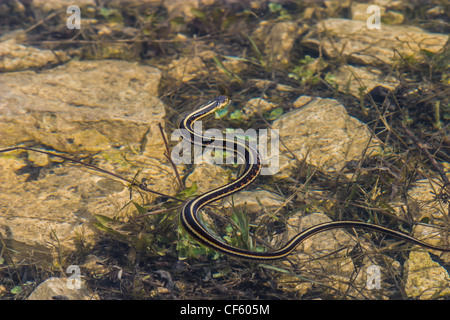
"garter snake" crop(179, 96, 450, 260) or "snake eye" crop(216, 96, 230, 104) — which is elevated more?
"snake eye" crop(216, 96, 230, 104)

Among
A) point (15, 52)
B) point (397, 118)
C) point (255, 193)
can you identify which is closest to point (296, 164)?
point (255, 193)

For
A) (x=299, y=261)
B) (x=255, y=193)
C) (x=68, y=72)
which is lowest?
(x=299, y=261)

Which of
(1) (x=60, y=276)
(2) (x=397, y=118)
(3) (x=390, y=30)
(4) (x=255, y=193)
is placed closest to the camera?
(1) (x=60, y=276)

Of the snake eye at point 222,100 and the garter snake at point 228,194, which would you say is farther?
the snake eye at point 222,100

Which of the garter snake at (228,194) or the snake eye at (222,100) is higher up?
the snake eye at (222,100)

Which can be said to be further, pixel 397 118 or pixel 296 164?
pixel 397 118

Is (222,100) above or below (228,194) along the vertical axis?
above

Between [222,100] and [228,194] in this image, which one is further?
[222,100]
